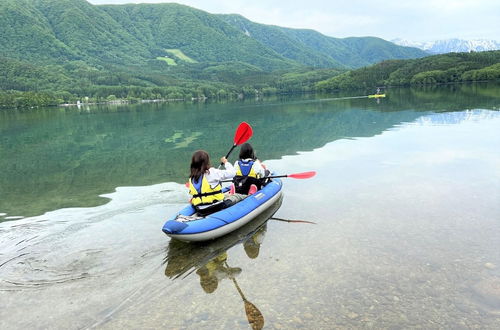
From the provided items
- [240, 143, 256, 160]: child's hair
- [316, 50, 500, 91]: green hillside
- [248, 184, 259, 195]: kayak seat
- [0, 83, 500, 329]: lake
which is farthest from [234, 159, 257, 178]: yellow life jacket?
[316, 50, 500, 91]: green hillside

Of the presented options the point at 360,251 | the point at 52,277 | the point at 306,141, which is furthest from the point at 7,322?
the point at 306,141

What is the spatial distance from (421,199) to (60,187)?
550 inches

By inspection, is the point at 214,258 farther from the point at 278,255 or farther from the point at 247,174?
the point at 247,174

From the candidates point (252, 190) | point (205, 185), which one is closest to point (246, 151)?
point (252, 190)

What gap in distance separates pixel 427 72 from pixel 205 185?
493 ft

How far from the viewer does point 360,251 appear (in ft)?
26.0

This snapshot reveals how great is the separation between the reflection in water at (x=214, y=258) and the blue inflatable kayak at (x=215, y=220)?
0.26 metres

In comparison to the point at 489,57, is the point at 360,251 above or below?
below

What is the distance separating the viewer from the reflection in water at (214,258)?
6896mm

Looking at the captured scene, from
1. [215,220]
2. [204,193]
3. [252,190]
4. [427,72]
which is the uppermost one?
[427,72]

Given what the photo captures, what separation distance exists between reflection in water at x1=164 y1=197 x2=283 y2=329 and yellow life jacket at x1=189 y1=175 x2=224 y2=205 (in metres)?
1.02

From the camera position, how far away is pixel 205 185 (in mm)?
8594

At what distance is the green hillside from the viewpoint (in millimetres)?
124750

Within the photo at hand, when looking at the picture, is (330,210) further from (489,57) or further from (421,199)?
(489,57)
